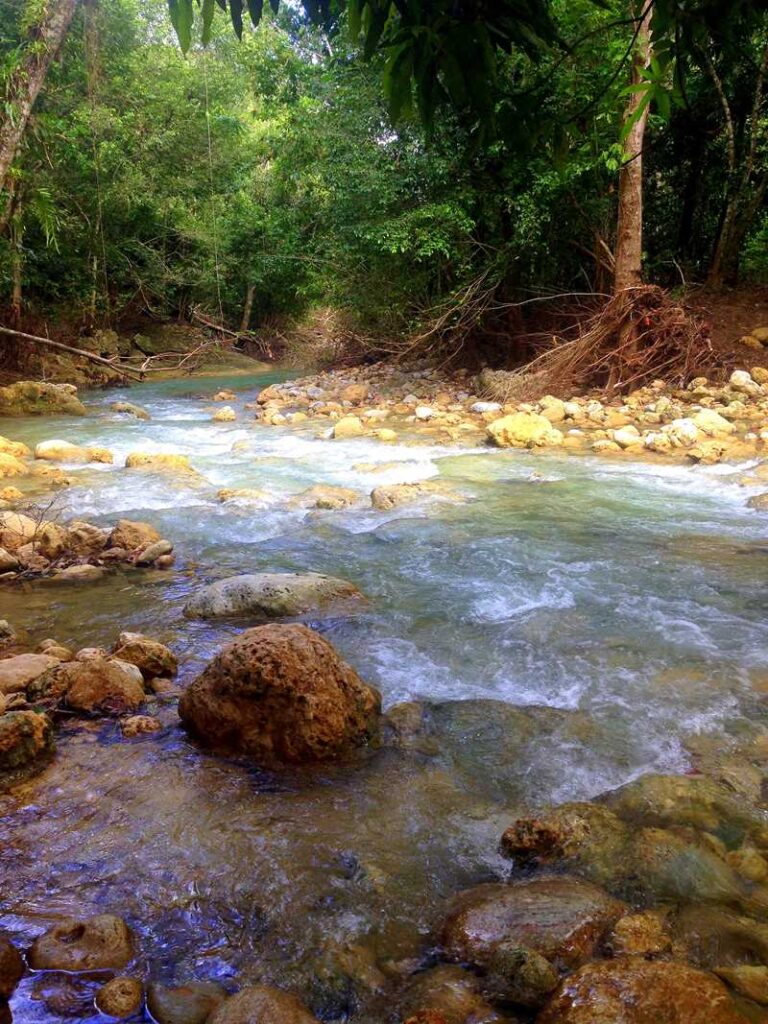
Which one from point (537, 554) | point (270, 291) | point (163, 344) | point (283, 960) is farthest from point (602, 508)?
point (270, 291)

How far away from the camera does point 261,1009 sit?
1.70 metres

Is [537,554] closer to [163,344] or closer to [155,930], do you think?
[155,930]

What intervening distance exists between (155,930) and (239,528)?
13.7ft

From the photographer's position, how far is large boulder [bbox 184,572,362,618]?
4246 millimetres

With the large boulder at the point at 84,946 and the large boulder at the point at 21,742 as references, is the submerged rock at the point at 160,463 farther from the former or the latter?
the large boulder at the point at 84,946

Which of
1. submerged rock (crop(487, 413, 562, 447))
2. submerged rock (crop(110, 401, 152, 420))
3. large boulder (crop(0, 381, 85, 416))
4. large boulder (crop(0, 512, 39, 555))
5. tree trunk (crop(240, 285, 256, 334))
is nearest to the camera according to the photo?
large boulder (crop(0, 512, 39, 555))

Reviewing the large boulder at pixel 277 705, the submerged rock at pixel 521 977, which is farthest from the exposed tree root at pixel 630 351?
the submerged rock at pixel 521 977

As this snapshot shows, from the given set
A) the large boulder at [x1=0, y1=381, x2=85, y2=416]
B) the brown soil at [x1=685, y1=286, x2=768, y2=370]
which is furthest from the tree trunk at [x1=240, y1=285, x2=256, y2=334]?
the brown soil at [x1=685, y1=286, x2=768, y2=370]

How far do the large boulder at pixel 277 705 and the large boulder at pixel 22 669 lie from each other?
76 cm

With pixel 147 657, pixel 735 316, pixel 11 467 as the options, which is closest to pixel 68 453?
pixel 11 467

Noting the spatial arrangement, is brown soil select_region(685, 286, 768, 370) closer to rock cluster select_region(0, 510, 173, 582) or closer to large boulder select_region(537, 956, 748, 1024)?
rock cluster select_region(0, 510, 173, 582)

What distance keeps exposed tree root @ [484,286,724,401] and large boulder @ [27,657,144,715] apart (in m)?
8.79

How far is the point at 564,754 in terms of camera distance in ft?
9.69

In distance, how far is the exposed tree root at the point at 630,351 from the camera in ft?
34.5
